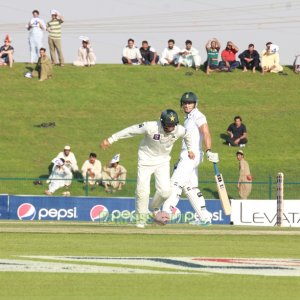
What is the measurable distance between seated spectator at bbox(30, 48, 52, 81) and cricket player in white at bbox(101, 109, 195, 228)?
24.0 m

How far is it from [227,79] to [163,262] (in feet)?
116

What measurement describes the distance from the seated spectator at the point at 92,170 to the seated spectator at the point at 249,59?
12242mm

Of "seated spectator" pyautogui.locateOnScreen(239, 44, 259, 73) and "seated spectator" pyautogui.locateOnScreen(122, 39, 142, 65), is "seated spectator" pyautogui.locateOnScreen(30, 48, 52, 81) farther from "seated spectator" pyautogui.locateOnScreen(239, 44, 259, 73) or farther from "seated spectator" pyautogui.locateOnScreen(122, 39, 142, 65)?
"seated spectator" pyautogui.locateOnScreen(239, 44, 259, 73)

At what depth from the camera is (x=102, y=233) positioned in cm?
1764

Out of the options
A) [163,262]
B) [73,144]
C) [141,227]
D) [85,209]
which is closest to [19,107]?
[73,144]

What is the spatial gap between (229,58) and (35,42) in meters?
7.74

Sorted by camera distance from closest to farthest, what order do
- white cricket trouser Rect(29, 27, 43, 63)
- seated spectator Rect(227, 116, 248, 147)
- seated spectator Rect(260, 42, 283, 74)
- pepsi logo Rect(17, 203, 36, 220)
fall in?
pepsi logo Rect(17, 203, 36, 220)
seated spectator Rect(227, 116, 248, 147)
white cricket trouser Rect(29, 27, 43, 63)
seated spectator Rect(260, 42, 283, 74)

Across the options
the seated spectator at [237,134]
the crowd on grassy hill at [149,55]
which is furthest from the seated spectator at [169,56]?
the seated spectator at [237,134]

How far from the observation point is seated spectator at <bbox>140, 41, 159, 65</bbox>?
153ft

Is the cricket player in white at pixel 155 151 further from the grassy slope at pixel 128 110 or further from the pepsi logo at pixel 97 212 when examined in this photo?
the grassy slope at pixel 128 110

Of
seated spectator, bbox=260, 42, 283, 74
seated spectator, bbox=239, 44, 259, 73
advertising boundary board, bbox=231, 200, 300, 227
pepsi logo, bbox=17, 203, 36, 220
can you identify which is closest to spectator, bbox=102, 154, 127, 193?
pepsi logo, bbox=17, 203, 36, 220

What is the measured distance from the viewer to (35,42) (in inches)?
1740

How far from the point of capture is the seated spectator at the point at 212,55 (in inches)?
1710

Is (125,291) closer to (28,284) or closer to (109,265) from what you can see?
(28,284)
